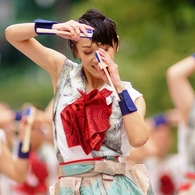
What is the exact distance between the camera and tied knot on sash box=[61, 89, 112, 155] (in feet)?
19.5

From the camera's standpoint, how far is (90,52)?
591cm

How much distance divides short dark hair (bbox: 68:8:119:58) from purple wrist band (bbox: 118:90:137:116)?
0.31 metres

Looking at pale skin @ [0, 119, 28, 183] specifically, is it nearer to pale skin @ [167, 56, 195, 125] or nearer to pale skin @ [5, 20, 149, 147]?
pale skin @ [167, 56, 195, 125]

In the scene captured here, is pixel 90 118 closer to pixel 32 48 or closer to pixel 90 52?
pixel 90 52

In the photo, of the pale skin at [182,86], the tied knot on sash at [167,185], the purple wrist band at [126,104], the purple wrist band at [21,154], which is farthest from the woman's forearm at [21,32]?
the tied knot on sash at [167,185]

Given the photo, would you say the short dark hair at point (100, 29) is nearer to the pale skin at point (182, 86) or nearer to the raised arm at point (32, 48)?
the raised arm at point (32, 48)

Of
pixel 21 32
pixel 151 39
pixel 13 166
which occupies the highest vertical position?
pixel 151 39

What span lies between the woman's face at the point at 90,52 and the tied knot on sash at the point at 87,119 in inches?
5.1

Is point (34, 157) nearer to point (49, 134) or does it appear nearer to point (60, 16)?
point (49, 134)

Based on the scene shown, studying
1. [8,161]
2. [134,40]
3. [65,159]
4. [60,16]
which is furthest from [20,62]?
[65,159]

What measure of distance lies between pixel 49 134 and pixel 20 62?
9580 mm

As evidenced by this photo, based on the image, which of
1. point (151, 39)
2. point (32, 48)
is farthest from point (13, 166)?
point (151, 39)

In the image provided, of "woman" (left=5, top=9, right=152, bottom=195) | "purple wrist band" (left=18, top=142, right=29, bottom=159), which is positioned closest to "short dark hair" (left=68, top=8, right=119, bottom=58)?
"woman" (left=5, top=9, right=152, bottom=195)

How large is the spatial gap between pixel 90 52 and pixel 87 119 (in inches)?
14.6
